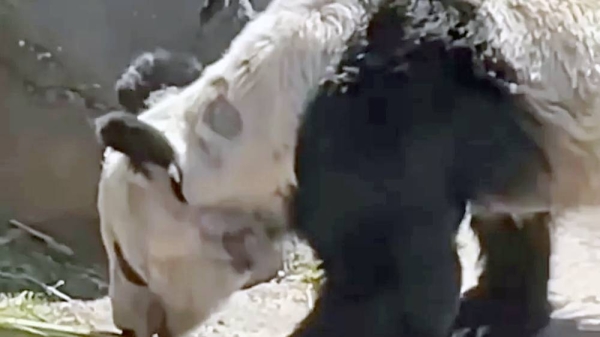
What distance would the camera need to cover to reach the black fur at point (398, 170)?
2.07 ft

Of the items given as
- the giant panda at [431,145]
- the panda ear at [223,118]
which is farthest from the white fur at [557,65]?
the panda ear at [223,118]

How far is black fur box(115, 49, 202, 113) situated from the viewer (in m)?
0.75

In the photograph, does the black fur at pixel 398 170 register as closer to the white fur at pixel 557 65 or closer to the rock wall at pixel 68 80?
the white fur at pixel 557 65

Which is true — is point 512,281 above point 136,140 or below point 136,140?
below

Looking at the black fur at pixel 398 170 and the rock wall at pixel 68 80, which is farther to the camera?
the rock wall at pixel 68 80

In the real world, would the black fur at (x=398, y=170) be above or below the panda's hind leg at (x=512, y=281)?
above

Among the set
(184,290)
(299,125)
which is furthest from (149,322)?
(299,125)

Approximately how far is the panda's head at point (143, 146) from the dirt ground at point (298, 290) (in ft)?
0.33

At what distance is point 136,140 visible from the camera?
0.65 m

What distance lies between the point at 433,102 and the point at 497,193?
0.29 feet

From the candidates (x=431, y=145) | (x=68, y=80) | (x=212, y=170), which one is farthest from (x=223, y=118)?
(x=68, y=80)

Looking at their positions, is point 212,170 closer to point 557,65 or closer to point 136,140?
point 136,140

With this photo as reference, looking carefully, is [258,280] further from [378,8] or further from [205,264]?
[378,8]

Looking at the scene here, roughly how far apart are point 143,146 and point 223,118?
0.06m
